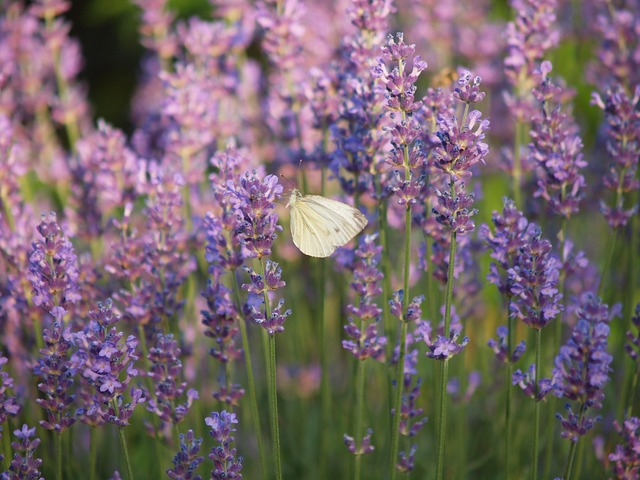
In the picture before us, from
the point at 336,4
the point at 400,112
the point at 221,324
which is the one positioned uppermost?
the point at 336,4

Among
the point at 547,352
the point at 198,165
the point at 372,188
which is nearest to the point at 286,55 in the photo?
the point at 198,165

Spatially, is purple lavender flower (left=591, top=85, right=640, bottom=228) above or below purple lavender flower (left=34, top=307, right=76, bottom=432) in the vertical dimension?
above

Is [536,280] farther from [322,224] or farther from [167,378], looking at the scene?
[167,378]

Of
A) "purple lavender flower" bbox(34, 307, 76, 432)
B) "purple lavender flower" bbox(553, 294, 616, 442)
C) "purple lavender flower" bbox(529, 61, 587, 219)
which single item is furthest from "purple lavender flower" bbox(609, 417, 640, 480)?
"purple lavender flower" bbox(34, 307, 76, 432)

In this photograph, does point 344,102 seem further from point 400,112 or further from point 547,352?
point 547,352

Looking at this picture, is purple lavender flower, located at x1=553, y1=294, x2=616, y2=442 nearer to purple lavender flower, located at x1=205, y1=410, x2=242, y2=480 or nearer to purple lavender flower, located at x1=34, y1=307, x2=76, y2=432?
purple lavender flower, located at x1=205, y1=410, x2=242, y2=480

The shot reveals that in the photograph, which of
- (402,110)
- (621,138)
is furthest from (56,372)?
(621,138)

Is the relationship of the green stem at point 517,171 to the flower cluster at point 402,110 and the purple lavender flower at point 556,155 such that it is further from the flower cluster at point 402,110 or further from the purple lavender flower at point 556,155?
the flower cluster at point 402,110
